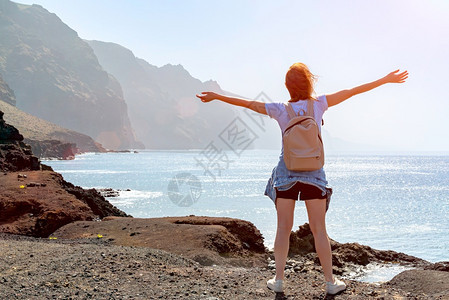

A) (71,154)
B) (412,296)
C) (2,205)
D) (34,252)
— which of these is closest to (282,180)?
→ (412,296)

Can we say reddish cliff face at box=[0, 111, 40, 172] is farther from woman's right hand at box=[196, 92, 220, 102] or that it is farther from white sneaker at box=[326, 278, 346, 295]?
white sneaker at box=[326, 278, 346, 295]

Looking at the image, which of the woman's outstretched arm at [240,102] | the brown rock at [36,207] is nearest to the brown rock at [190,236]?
the brown rock at [36,207]

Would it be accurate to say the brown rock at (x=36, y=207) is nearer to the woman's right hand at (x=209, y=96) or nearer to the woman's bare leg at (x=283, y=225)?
the woman's right hand at (x=209, y=96)

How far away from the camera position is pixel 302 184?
5012 mm

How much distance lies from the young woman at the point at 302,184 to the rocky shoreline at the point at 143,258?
21.3 inches

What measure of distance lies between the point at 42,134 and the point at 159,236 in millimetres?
150858

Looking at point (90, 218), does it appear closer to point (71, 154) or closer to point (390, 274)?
point (390, 274)

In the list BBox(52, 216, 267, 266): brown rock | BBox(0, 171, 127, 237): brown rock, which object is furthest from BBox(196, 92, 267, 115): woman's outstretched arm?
BBox(0, 171, 127, 237): brown rock

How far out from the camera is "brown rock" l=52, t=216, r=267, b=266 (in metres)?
11.9

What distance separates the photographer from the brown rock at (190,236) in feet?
38.9

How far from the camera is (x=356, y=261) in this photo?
1641cm

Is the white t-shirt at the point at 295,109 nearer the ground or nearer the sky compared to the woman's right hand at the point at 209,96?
nearer the ground

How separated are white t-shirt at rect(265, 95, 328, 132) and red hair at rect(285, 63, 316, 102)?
107 millimetres

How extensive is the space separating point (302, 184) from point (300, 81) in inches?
50.3
